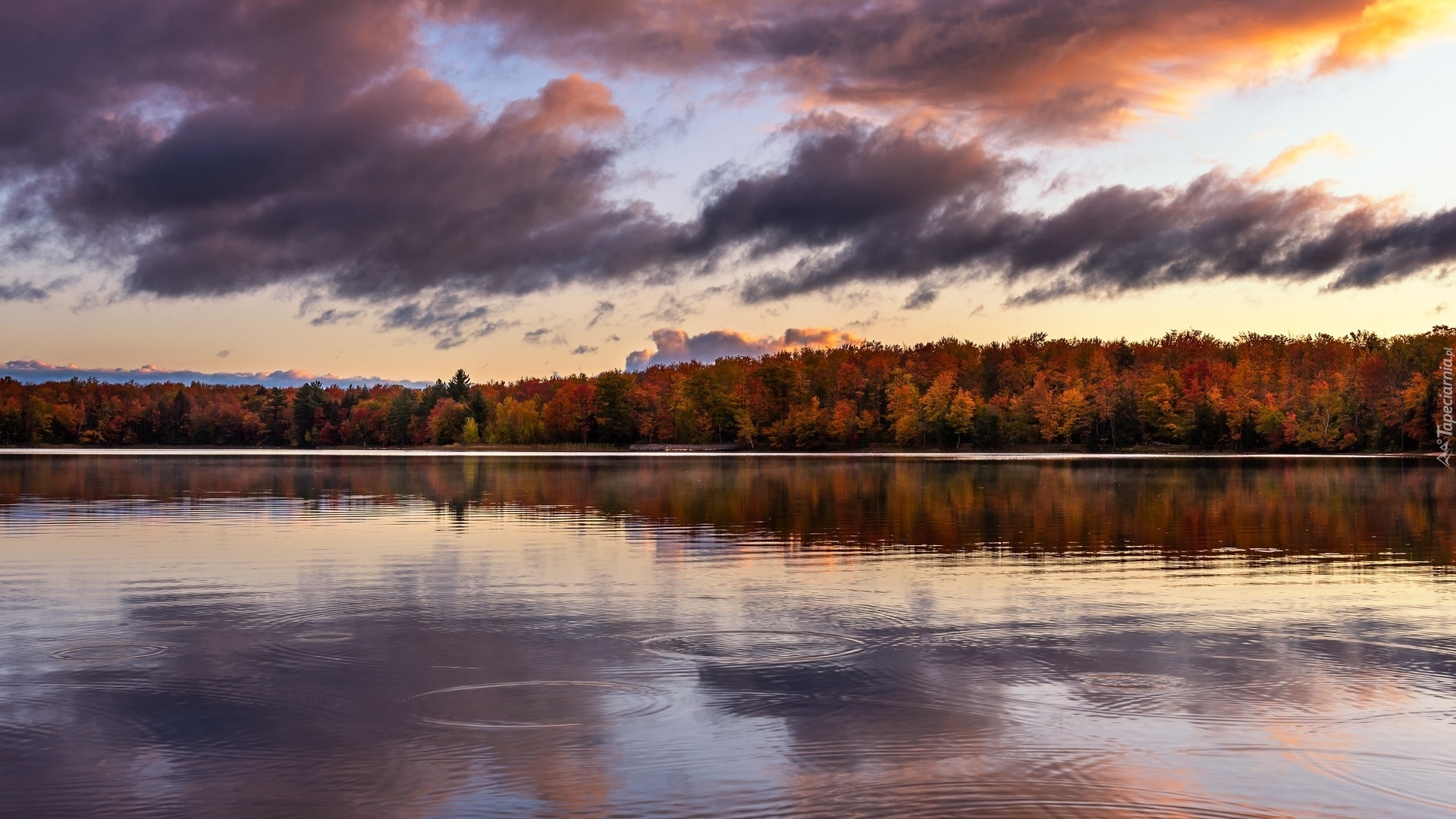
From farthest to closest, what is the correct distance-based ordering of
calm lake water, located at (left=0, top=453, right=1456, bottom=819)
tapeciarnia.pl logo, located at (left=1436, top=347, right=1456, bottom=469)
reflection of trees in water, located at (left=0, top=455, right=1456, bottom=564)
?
tapeciarnia.pl logo, located at (left=1436, top=347, right=1456, bottom=469) → reflection of trees in water, located at (left=0, top=455, right=1456, bottom=564) → calm lake water, located at (left=0, top=453, right=1456, bottom=819)

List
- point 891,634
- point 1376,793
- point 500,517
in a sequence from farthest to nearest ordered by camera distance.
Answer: point 500,517, point 891,634, point 1376,793

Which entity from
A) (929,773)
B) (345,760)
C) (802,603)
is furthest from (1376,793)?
(802,603)

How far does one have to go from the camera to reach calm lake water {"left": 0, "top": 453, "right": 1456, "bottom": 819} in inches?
439

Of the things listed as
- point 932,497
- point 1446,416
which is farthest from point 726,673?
point 1446,416

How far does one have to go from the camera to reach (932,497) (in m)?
56.8

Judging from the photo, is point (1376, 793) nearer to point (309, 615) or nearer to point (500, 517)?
point (309, 615)

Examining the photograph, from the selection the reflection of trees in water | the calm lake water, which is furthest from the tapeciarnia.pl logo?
the calm lake water

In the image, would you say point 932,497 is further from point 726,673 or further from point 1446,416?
point 1446,416

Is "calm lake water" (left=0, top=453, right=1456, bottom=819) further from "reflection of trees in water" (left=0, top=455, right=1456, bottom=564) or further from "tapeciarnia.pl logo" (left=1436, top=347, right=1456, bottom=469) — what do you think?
"tapeciarnia.pl logo" (left=1436, top=347, right=1456, bottom=469)

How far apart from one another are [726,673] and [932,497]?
4206 cm

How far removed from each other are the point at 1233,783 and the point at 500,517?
35282 millimetres

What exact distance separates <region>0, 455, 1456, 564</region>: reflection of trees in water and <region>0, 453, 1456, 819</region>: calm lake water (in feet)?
3.38

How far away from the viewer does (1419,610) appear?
2134 centimetres

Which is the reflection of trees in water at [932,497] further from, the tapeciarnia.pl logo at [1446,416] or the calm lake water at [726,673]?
the tapeciarnia.pl logo at [1446,416]
